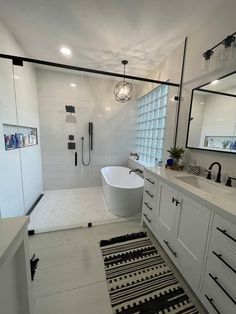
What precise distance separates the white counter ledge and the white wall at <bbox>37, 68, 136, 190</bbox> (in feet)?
8.90

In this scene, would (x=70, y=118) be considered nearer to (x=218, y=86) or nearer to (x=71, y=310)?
(x=218, y=86)

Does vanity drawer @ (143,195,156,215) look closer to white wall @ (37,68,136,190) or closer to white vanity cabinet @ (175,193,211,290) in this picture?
white vanity cabinet @ (175,193,211,290)

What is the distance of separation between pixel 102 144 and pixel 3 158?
6.89 feet

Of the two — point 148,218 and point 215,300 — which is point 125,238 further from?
point 215,300

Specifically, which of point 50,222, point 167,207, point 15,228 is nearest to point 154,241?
point 167,207

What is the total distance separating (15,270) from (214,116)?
6.93ft

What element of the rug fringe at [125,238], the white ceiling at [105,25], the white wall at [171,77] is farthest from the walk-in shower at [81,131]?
the rug fringe at [125,238]

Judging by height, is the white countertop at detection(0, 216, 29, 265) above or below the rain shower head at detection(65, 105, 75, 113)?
below

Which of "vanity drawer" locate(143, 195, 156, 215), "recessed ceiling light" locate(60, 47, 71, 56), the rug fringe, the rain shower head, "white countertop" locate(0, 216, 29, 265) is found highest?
"recessed ceiling light" locate(60, 47, 71, 56)

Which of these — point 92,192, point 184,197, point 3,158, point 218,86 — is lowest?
point 92,192

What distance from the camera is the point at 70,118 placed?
3262 millimetres

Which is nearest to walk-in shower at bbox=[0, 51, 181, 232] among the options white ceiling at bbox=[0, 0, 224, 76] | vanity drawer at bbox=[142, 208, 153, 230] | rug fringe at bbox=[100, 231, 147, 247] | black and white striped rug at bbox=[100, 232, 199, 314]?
white ceiling at bbox=[0, 0, 224, 76]

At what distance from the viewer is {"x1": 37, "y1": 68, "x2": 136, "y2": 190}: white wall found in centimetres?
310

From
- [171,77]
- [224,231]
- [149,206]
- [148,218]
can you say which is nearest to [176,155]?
[149,206]
